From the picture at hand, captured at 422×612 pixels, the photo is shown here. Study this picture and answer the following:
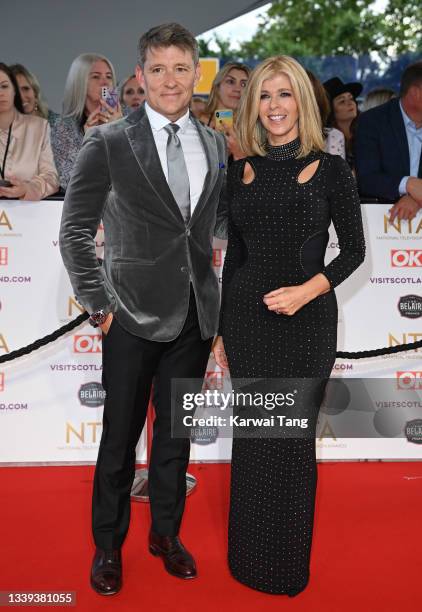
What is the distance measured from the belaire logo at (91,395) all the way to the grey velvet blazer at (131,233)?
1526 mm

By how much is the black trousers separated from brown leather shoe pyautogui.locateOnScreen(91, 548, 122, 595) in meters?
0.04

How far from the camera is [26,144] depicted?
443 cm

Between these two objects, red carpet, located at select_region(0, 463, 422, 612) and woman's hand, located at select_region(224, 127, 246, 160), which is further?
woman's hand, located at select_region(224, 127, 246, 160)

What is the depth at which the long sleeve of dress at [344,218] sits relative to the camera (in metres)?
2.62

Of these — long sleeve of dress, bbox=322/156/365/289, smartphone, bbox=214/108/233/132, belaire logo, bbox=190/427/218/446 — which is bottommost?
belaire logo, bbox=190/427/218/446

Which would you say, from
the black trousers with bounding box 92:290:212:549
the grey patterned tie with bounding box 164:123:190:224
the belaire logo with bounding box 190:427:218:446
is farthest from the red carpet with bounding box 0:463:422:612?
the grey patterned tie with bounding box 164:123:190:224

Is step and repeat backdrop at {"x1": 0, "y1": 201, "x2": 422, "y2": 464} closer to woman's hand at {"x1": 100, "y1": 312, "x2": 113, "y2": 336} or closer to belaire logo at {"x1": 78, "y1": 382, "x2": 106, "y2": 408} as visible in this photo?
belaire logo at {"x1": 78, "y1": 382, "x2": 106, "y2": 408}

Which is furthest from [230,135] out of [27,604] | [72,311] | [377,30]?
[377,30]

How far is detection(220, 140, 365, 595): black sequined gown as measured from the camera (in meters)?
2.65

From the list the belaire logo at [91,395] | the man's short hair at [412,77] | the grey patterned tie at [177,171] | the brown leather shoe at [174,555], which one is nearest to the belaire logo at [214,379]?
the belaire logo at [91,395]

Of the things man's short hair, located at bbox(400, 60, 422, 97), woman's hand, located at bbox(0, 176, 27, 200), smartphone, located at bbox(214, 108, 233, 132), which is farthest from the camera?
man's short hair, located at bbox(400, 60, 422, 97)

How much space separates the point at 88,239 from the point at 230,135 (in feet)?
6.48

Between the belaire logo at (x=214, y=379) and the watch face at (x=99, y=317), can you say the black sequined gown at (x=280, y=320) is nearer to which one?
the watch face at (x=99, y=317)

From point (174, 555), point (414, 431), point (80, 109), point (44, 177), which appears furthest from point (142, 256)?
point (414, 431)
